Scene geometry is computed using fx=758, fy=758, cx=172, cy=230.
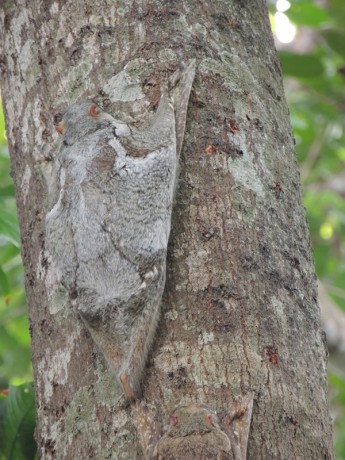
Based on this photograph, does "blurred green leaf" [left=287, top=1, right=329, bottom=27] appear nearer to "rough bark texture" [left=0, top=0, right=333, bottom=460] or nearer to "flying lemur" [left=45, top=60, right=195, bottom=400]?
"rough bark texture" [left=0, top=0, right=333, bottom=460]

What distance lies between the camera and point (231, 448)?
72.0 inches

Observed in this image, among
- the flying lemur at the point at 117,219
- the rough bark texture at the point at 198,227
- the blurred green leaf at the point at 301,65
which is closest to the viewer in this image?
the rough bark texture at the point at 198,227

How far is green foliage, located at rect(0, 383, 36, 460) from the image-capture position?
9.29ft

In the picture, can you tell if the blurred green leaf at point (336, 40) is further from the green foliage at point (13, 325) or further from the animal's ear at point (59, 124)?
the animal's ear at point (59, 124)

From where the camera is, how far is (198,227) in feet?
7.21

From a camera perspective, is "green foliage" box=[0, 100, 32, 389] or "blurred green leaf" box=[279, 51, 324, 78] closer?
"blurred green leaf" box=[279, 51, 324, 78]

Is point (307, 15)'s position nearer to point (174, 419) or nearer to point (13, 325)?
point (174, 419)

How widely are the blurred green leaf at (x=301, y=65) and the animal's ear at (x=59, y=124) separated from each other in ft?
7.78

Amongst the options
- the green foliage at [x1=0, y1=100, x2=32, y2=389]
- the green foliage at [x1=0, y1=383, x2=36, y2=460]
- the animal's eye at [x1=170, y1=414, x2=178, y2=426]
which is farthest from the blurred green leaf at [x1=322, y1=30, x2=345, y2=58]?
the animal's eye at [x1=170, y1=414, x2=178, y2=426]

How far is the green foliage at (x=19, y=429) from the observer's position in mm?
2830

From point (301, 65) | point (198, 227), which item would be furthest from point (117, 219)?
point (301, 65)

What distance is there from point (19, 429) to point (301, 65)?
289 centimetres

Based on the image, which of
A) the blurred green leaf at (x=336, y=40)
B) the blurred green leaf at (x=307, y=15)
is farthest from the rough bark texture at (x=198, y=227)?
the blurred green leaf at (x=307, y=15)

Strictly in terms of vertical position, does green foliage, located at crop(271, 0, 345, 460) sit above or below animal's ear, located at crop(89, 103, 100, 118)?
below
